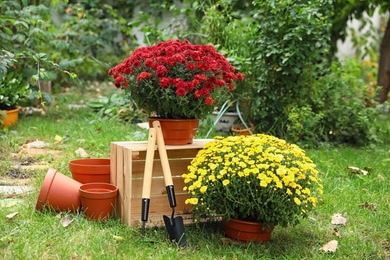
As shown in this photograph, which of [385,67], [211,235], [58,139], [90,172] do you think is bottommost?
[211,235]

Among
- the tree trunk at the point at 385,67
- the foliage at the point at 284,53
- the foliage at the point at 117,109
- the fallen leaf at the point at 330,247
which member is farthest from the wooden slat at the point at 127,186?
the tree trunk at the point at 385,67

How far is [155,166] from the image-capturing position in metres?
2.92

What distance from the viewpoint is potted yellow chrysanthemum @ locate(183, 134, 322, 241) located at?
2.54 metres

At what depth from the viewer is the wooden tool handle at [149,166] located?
8.57 ft

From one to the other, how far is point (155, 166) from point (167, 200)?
188mm

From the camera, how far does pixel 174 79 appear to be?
8.96 feet

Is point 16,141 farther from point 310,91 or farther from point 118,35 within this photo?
point 118,35

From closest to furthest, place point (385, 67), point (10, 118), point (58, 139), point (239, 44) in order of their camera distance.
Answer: point (58, 139)
point (10, 118)
point (239, 44)
point (385, 67)

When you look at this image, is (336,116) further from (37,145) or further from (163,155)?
(163,155)

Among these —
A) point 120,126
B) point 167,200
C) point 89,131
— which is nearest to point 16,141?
point 89,131

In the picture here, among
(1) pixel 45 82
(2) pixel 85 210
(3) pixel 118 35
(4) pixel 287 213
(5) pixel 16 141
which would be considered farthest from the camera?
(3) pixel 118 35

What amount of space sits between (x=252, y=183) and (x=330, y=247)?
1.55ft

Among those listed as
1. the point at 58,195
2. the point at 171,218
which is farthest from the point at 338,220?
the point at 58,195

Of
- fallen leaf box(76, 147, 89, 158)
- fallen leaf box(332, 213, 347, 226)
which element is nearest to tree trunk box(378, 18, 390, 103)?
fallen leaf box(76, 147, 89, 158)
